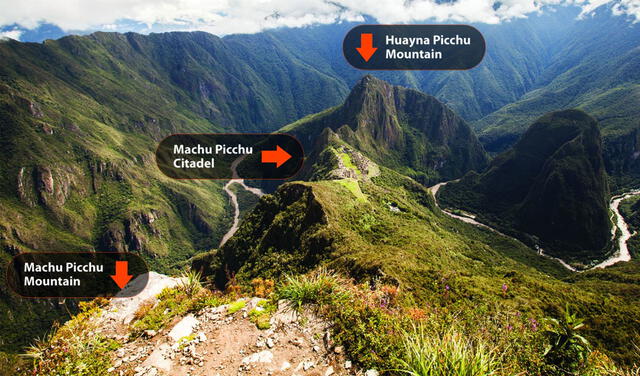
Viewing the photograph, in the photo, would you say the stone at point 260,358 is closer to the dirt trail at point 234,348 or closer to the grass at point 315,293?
the dirt trail at point 234,348

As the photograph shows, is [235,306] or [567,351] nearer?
[567,351]

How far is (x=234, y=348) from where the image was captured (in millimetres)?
10055

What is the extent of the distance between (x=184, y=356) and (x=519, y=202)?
231638 millimetres

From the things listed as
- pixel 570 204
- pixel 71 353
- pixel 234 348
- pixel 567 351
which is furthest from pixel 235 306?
pixel 570 204

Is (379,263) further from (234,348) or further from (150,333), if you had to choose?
(150,333)

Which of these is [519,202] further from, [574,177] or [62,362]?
[62,362]

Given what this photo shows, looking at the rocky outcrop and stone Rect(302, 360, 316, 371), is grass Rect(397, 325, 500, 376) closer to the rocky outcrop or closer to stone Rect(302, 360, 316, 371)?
stone Rect(302, 360, 316, 371)

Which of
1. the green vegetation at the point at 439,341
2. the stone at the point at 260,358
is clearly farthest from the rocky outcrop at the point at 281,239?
the stone at the point at 260,358

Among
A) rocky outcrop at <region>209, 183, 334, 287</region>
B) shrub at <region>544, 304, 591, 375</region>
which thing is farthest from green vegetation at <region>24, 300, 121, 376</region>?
rocky outcrop at <region>209, 183, 334, 287</region>

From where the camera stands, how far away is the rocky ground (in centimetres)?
916

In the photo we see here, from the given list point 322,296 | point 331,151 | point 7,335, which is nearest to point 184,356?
point 322,296

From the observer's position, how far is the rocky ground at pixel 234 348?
9.16 metres

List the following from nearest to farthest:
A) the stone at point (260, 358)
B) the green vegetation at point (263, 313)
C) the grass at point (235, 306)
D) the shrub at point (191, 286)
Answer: the stone at point (260, 358), the green vegetation at point (263, 313), the grass at point (235, 306), the shrub at point (191, 286)

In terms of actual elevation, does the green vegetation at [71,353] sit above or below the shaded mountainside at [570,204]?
above
